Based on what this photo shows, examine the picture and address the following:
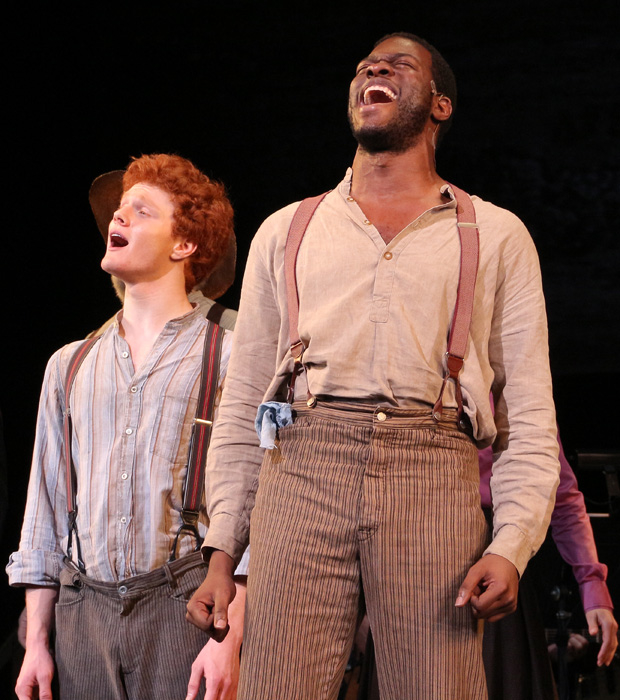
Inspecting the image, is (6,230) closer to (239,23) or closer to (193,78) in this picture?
(193,78)

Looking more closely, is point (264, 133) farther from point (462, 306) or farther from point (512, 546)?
point (512, 546)

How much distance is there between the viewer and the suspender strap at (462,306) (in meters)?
1.47

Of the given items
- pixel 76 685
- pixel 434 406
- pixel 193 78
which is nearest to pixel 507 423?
pixel 434 406

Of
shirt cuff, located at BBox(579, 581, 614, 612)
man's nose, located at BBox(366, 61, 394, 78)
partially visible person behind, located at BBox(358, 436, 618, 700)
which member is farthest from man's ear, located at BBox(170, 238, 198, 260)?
shirt cuff, located at BBox(579, 581, 614, 612)

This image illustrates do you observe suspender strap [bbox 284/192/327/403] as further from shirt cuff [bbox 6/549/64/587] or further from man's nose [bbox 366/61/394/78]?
shirt cuff [bbox 6/549/64/587]

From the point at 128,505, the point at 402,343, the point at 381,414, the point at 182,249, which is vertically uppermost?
the point at 182,249

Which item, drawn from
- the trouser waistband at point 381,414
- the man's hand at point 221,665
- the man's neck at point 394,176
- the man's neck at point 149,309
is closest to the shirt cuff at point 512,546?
the trouser waistband at point 381,414

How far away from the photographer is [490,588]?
1343 millimetres

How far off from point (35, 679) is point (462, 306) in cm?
128

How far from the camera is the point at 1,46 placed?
12.8 feet

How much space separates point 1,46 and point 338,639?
3418mm

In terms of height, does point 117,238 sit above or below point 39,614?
above

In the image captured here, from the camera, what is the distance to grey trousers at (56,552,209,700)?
1839mm

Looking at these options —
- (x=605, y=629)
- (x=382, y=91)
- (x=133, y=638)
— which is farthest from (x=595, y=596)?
(x=382, y=91)
